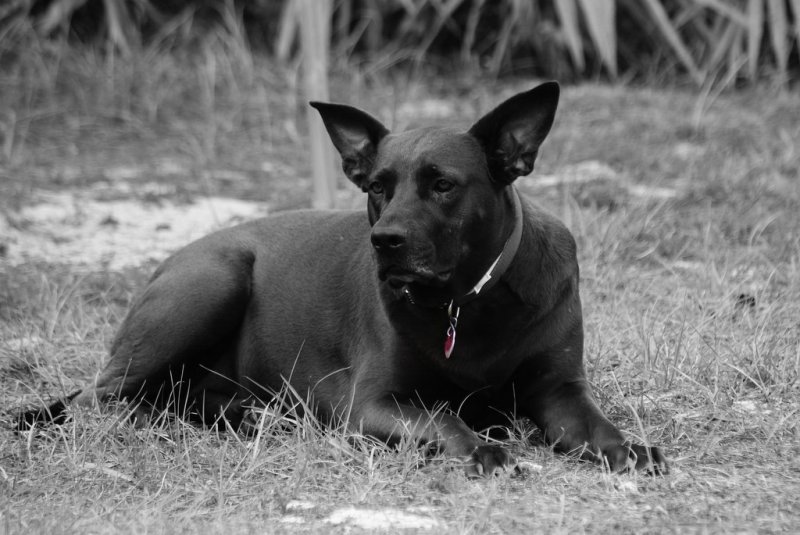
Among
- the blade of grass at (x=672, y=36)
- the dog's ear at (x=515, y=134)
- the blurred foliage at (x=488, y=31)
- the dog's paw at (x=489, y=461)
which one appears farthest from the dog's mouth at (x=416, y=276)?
the blade of grass at (x=672, y=36)

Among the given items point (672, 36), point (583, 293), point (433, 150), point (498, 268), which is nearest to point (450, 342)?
point (498, 268)

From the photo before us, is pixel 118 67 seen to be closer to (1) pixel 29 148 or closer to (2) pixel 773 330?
(1) pixel 29 148

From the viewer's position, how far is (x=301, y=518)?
8.41 feet

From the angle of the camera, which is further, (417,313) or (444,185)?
(417,313)

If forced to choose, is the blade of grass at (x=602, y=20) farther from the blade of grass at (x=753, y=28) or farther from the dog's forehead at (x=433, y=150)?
the dog's forehead at (x=433, y=150)

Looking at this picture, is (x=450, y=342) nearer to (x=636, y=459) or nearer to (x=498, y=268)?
(x=498, y=268)

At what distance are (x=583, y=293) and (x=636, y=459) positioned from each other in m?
1.74

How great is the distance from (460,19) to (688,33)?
1.75m


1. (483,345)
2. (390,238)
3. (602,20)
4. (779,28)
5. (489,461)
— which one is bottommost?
(489,461)

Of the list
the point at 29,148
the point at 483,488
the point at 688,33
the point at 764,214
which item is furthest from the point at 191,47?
the point at 483,488

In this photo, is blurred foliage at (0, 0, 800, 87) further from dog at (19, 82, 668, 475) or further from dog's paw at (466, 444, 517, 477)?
dog's paw at (466, 444, 517, 477)

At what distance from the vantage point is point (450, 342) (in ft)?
10.2

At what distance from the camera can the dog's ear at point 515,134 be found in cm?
310

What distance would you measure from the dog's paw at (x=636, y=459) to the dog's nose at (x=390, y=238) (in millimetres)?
758
